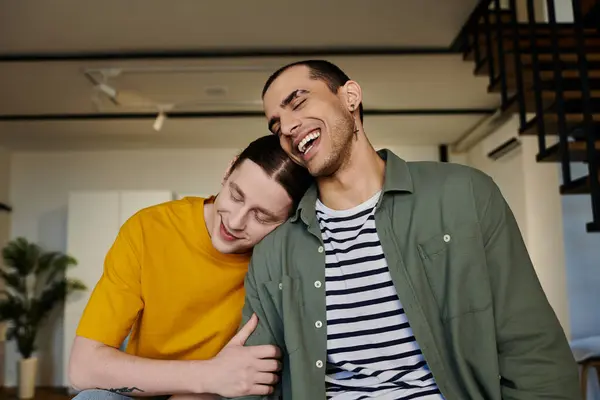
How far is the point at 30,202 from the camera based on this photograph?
764cm

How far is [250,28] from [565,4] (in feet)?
9.83

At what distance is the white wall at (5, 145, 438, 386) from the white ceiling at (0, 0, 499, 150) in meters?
1.04

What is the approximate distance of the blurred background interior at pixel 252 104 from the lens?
11.5ft

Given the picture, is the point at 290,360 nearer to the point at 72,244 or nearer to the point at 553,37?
the point at 553,37

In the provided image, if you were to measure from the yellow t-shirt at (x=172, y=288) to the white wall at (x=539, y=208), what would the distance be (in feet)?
13.5

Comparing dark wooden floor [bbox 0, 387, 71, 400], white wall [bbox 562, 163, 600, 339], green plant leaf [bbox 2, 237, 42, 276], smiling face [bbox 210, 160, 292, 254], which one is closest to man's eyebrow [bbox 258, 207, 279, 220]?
smiling face [bbox 210, 160, 292, 254]

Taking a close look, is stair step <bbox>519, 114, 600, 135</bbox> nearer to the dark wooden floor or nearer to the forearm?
the forearm

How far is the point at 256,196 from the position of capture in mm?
1527

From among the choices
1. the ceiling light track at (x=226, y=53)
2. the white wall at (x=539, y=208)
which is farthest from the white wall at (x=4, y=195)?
the white wall at (x=539, y=208)

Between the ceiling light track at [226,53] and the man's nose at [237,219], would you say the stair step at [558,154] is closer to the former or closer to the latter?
the ceiling light track at [226,53]

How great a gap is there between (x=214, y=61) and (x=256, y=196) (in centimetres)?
317

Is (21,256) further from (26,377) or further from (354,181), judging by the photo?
(354,181)

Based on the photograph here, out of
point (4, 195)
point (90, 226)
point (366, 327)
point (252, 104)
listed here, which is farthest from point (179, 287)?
point (4, 195)

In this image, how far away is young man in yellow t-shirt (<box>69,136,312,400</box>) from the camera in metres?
1.43
